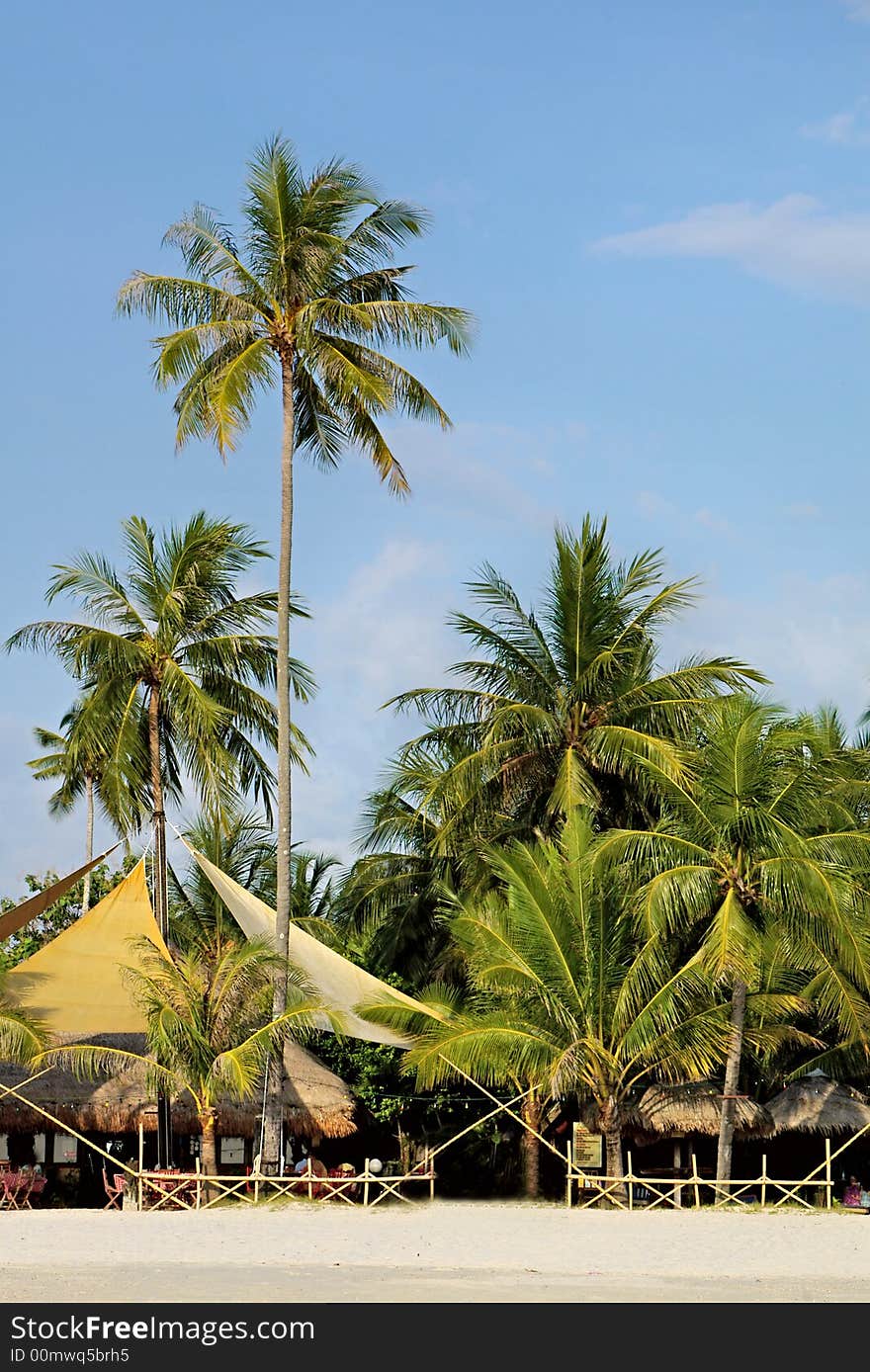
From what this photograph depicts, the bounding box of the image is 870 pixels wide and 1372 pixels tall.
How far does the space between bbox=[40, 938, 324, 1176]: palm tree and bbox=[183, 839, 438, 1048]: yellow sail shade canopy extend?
0.65 metres

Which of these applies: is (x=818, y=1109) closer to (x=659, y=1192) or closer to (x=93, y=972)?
(x=659, y=1192)

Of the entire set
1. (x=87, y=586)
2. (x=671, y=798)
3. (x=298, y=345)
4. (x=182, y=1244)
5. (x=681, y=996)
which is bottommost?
(x=182, y=1244)

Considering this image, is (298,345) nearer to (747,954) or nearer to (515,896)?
(515,896)

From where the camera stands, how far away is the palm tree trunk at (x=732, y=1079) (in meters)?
20.4

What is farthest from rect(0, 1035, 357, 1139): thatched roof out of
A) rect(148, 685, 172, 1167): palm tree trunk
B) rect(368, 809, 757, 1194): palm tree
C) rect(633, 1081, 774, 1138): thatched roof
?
rect(633, 1081, 774, 1138): thatched roof

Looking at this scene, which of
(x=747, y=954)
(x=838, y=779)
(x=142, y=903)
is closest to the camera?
(x=747, y=954)

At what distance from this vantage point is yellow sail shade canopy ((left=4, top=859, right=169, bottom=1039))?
826 inches

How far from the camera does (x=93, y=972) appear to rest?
850 inches

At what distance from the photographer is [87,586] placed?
75.5 ft

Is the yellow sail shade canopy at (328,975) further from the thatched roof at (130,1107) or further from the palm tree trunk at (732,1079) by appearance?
the palm tree trunk at (732,1079)

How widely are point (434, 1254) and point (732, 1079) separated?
6936mm

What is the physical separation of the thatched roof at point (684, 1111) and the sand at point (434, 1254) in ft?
11.6

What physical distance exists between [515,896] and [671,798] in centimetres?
247

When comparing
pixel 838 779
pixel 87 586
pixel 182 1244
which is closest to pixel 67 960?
pixel 87 586
